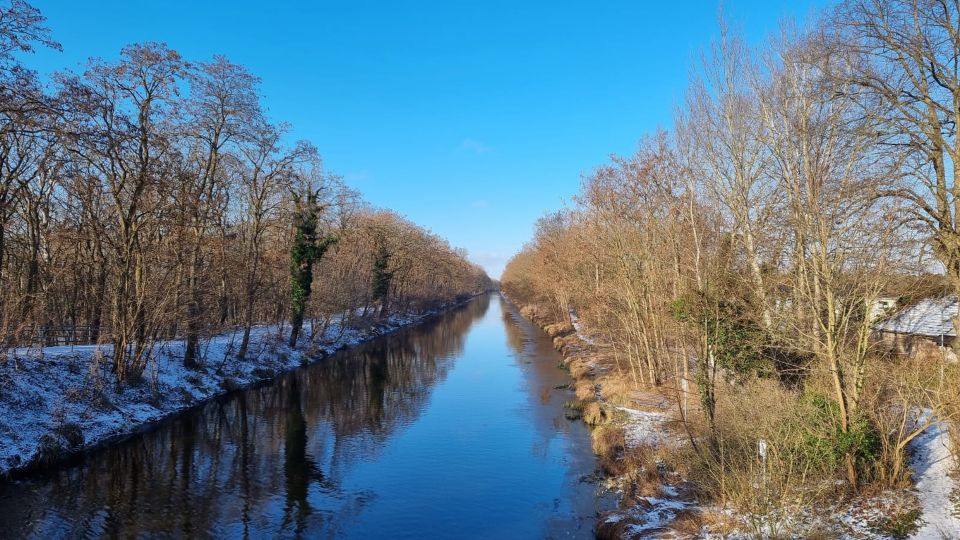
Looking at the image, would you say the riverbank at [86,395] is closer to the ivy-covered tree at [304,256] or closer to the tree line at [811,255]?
the ivy-covered tree at [304,256]

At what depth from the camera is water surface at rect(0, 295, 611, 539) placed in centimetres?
1256

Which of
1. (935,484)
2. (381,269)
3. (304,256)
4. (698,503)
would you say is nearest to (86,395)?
(304,256)

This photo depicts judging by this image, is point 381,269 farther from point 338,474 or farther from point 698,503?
point 698,503

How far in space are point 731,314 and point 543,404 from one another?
35.0ft

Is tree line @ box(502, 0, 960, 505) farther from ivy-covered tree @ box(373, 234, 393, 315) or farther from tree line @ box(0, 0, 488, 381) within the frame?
ivy-covered tree @ box(373, 234, 393, 315)

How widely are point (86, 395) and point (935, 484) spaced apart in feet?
80.1

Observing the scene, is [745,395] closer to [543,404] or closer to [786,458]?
[786,458]

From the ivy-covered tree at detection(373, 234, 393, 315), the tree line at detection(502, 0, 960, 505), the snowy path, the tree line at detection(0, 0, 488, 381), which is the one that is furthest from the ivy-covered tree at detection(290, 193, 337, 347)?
the snowy path

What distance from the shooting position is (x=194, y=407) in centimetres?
2391

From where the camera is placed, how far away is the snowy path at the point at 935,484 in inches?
368

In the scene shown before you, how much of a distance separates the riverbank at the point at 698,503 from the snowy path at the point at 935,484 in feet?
0.05

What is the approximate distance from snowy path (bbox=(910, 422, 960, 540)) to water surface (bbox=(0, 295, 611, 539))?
629 cm

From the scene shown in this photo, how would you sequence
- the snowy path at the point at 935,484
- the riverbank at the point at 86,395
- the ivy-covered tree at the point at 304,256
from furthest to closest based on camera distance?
the ivy-covered tree at the point at 304,256 < the riverbank at the point at 86,395 < the snowy path at the point at 935,484

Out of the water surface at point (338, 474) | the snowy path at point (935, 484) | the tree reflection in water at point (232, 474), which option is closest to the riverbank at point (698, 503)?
the snowy path at point (935, 484)
